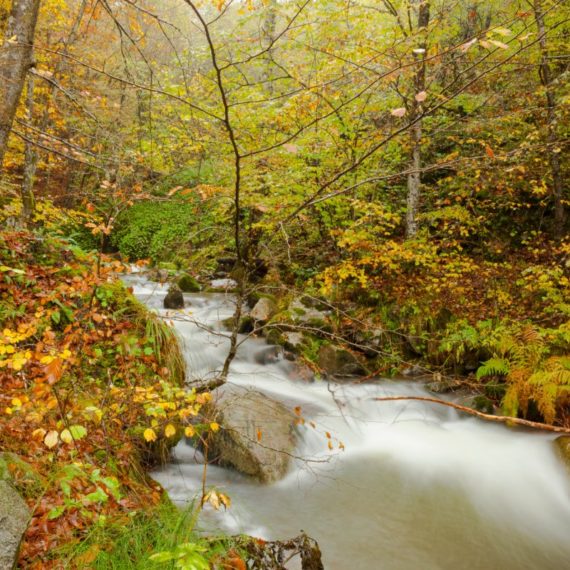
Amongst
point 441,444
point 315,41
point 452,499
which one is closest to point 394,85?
point 315,41

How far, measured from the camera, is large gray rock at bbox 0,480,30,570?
5.65ft

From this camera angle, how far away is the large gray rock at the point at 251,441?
4668 millimetres

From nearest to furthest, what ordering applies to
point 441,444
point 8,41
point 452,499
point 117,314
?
point 8,41 < point 452,499 < point 117,314 < point 441,444

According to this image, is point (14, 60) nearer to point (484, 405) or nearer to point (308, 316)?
point (308, 316)

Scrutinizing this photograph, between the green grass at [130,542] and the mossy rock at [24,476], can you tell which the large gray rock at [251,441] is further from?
the mossy rock at [24,476]

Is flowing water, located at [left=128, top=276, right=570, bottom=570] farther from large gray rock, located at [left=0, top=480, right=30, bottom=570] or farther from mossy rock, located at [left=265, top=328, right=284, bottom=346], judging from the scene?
large gray rock, located at [left=0, top=480, right=30, bottom=570]

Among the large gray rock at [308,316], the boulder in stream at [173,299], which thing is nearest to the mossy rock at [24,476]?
the large gray rock at [308,316]

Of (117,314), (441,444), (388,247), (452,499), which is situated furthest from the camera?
(388,247)

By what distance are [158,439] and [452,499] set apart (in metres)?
3.36

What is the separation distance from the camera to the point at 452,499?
471 centimetres

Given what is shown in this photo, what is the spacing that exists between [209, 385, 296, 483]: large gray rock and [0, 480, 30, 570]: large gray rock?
8.51 feet

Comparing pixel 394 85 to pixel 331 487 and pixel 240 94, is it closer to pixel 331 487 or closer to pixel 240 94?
pixel 240 94

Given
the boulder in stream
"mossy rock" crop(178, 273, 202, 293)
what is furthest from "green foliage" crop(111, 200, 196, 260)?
the boulder in stream

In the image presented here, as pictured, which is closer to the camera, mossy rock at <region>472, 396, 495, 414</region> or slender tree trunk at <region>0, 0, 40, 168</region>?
slender tree trunk at <region>0, 0, 40, 168</region>
